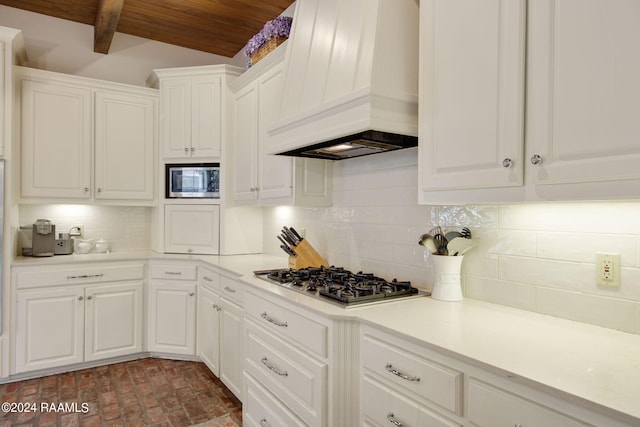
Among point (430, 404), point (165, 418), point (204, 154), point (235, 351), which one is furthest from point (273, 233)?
point (430, 404)

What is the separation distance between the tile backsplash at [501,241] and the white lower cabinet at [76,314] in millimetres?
1835

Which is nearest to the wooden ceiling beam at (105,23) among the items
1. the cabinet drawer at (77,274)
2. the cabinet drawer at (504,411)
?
the cabinet drawer at (77,274)

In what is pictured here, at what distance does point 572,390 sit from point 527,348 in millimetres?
287

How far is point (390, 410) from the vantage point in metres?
1.38

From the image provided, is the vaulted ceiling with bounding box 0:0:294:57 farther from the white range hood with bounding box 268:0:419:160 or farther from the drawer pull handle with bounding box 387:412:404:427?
the drawer pull handle with bounding box 387:412:404:427

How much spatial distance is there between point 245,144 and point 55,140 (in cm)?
160

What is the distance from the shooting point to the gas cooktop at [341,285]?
5.74 ft

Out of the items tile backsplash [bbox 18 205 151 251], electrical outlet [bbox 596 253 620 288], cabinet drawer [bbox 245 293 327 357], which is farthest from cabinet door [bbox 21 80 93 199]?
electrical outlet [bbox 596 253 620 288]

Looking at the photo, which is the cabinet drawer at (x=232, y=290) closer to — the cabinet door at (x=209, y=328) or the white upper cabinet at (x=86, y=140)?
the cabinet door at (x=209, y=328)

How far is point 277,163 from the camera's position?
281 cm

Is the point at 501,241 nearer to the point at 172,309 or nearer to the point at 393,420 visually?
the point at 393,420

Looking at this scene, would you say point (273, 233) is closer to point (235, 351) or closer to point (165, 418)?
point (235, 351)

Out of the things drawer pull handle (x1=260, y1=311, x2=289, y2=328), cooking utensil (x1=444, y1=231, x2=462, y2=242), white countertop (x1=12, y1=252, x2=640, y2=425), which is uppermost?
cooking utensil (x1=444, y1=231, x2=462, y2=242)

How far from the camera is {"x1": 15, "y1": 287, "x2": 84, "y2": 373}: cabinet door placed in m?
2.95
